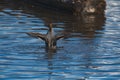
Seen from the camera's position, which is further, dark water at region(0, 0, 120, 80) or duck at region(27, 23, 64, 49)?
duck at region(27, 23, 64, 49)

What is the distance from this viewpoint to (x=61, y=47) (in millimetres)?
14539

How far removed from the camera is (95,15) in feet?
68.3

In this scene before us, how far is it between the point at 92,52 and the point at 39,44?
6.36 feet

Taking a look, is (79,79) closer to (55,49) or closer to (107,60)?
(107,60)

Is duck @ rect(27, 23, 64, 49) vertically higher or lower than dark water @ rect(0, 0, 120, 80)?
higher

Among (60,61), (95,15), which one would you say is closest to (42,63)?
(60,61)

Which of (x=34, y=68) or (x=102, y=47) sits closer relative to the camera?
(x=34, y=68)

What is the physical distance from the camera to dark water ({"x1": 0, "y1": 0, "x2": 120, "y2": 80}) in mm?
11578

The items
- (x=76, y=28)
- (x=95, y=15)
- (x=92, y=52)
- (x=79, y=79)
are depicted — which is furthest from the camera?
(x=95, y=15)

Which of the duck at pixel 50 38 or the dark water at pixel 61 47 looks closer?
the dark water at pixel 61 47

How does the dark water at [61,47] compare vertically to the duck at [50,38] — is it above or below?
below

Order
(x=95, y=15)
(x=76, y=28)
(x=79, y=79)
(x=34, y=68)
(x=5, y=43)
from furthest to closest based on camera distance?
(x=95, y=15)
(x=76, y=28)
(x=5, y=43)
(x=34, y=68)
(x=79, y=79)

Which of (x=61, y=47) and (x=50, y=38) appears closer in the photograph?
(x=50, y=38)

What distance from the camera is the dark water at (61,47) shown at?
456 inches
